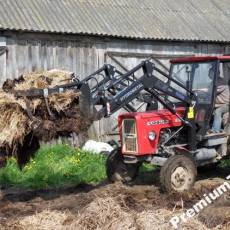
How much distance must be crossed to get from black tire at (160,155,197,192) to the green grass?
219 cm

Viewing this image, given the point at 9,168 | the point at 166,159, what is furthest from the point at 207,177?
the point at 9,168

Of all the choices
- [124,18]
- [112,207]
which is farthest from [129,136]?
[124,18]

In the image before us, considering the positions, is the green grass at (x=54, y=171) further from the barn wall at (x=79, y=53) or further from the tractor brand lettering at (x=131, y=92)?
the tractor brand lettering at (x=131, y=92)

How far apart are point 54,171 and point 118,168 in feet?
6.64

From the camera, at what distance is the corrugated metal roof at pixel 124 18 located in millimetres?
13711

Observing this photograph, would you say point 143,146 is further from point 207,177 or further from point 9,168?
point 9,168

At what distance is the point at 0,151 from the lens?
7.75m

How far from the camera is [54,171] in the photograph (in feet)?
37.1

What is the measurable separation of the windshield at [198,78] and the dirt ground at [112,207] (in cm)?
147

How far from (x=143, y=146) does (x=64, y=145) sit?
479cm

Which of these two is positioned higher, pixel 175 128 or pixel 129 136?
pixel 175 128

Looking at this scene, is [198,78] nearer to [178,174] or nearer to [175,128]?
[175,128]

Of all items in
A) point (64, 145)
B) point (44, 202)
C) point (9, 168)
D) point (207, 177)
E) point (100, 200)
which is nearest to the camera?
point (100, 200)

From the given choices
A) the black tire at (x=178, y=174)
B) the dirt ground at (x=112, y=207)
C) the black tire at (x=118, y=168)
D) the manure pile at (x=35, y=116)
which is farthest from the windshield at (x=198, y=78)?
the manure pile at (x=35, y=116)
